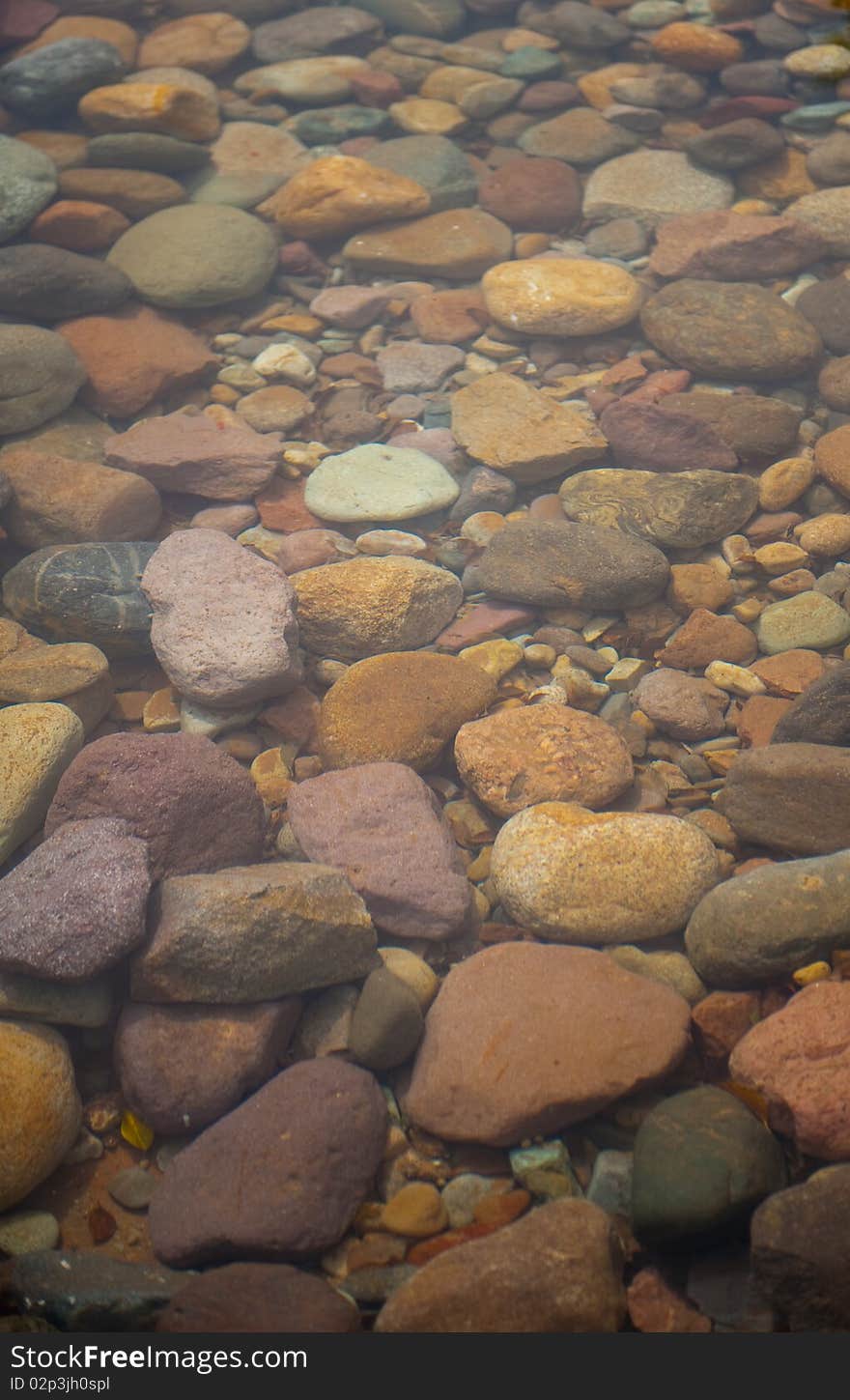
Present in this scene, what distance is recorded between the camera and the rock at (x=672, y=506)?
447 cm

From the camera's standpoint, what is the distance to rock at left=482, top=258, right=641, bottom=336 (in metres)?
5.62

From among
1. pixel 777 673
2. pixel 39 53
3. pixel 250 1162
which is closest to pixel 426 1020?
pixel 250 1162

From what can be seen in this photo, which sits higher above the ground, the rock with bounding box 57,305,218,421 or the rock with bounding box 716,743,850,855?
the rock with bounding box 57,305,218,421

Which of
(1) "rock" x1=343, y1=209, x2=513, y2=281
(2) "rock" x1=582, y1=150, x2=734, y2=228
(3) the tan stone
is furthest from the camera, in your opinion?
(2) "rock" x1=582, y1=150, x2=734, y2=228

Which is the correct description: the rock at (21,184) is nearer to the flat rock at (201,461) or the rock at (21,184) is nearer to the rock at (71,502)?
the flat rock at (201,461)

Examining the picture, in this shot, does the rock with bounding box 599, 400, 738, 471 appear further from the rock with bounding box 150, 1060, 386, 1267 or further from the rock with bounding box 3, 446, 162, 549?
the rock with bounding box 150, 1060, 386, 1267

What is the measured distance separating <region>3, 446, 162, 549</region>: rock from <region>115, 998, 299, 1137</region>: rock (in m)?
2.46

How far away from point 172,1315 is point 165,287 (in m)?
5.34

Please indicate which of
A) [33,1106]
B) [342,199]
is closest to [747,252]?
[342,199]

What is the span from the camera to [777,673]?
399 centimetres

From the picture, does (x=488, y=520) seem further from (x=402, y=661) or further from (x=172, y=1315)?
(x=172, y=1315)

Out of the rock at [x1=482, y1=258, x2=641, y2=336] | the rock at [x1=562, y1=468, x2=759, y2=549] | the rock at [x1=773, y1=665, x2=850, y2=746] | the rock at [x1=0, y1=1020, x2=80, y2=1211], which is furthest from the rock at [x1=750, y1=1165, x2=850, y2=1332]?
the rock at [x1=482, y1=258, x2=641, y2=336]

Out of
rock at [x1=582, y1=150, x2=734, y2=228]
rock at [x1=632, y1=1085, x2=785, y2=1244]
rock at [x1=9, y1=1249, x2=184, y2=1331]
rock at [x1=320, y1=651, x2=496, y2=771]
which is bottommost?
rock at [x1=9, y1=1249, x2=184, y2=1331]

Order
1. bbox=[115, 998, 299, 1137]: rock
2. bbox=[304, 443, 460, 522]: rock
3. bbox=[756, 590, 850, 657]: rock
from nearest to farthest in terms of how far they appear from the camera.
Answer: bbox=[115, 998, 299, 1137]: rock → bbox=[756, 590, 850, 657]: rock → bbox=[304, 443, 460, 522]: rock
